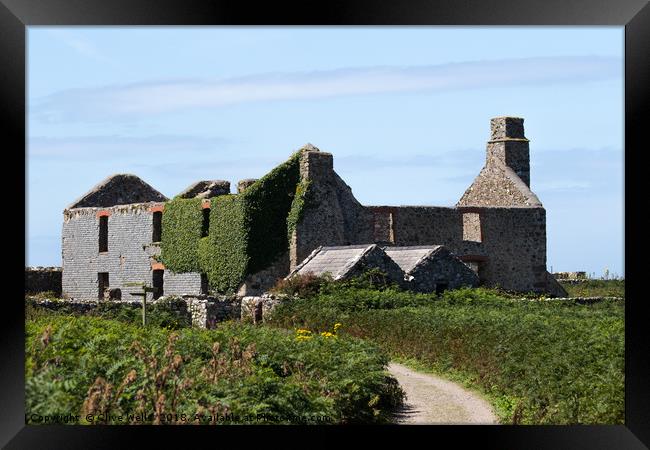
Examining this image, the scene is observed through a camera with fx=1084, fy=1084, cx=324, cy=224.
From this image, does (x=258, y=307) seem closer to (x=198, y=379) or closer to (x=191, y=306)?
(x=191, y=306)

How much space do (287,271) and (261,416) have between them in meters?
19.3

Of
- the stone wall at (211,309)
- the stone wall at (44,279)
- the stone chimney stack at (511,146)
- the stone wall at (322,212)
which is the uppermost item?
the stone chimney stack at (511,146)

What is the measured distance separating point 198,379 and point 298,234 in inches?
726

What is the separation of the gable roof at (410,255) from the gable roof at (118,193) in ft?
41.1

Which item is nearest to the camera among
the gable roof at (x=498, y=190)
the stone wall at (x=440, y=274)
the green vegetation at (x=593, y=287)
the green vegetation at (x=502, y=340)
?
the green vegetation at (x=502, y=340)

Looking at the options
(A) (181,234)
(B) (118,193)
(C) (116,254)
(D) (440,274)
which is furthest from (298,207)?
(B) (118,193)

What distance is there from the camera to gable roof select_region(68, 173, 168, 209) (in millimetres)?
36562

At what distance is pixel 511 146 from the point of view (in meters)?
38.2

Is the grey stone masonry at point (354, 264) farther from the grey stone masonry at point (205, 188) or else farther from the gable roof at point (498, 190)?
the gable roof at point (498, 190)

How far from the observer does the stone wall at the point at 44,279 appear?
35.5m

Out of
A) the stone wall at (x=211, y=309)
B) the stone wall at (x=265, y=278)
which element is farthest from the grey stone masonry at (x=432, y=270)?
the stone wall at (x=211, y=309)

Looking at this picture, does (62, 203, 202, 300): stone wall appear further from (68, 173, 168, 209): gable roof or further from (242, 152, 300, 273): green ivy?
(242, 152, 300, 273): green ivy

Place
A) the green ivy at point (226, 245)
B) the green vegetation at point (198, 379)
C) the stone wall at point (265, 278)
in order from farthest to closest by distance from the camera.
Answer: the green ivy at point (226, 245) → the stone wall at point (265, 278) → the green vegetation at point (198, 379)

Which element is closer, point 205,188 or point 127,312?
point 127,312
